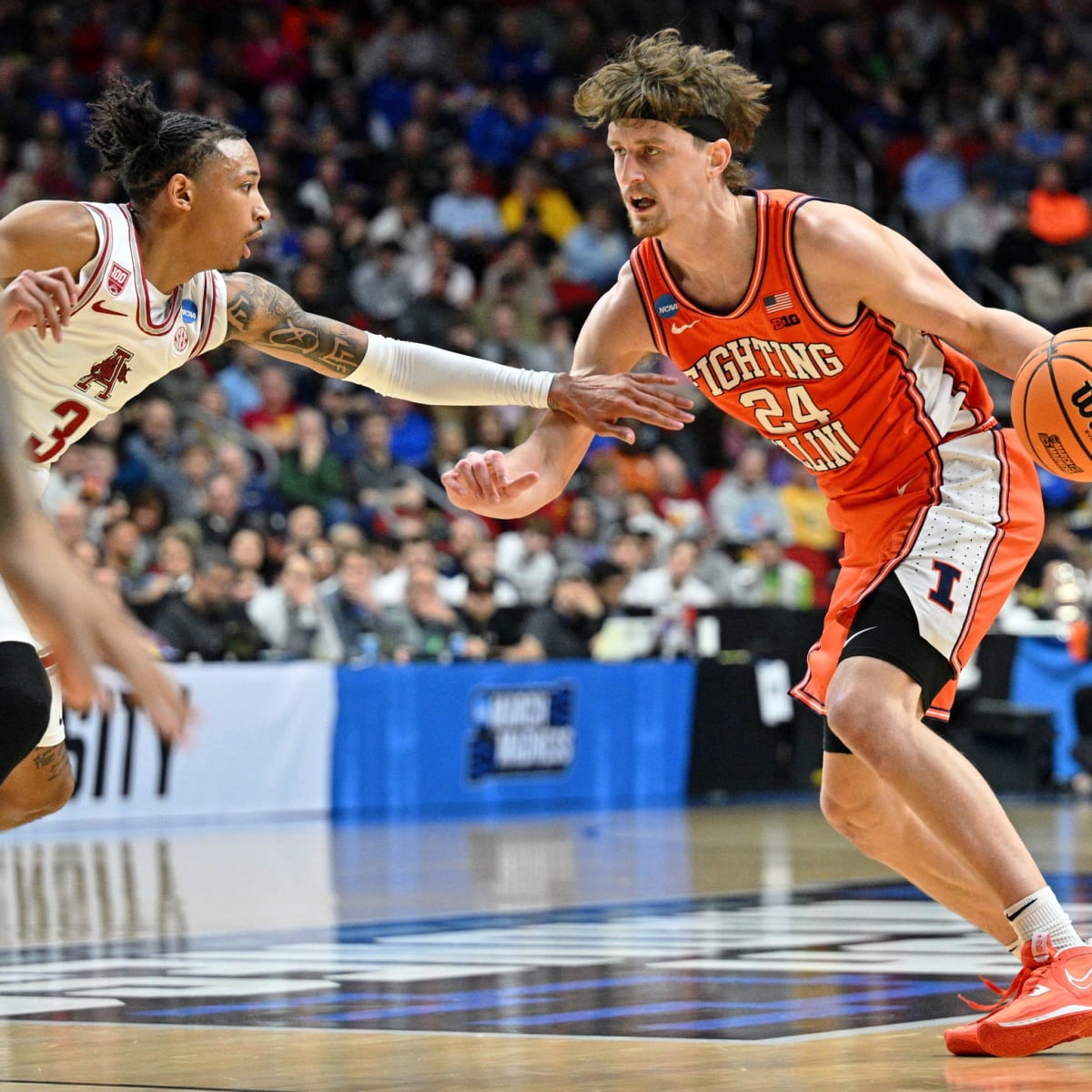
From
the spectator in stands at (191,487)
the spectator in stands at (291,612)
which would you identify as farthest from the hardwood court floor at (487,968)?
the spectator in stands at (191,487)

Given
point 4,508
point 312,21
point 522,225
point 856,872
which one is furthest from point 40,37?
point 4,508

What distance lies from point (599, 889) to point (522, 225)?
38.1 feet

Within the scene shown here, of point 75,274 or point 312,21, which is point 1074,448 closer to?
point 75,274

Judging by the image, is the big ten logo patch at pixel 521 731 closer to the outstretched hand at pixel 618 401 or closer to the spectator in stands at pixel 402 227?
the spectator in stands at pixel 402 227

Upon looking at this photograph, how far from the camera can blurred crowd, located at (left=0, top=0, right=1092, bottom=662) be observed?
14.4 m

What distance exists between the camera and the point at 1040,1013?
15.2ft

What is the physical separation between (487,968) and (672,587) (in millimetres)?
9994

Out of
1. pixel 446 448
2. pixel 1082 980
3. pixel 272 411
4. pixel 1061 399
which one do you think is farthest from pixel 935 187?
pixel 1082 980

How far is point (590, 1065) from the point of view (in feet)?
14.9

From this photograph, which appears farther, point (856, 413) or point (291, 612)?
point (291, 612)

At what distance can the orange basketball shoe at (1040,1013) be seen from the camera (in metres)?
4.61

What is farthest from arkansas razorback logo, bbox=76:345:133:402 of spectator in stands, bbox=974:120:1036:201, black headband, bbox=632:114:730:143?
spectator in stands, bbox=974:120:1036:201

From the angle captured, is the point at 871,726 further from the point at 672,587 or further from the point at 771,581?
the point at 771,581

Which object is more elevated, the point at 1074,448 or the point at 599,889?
the point at 1074,448
